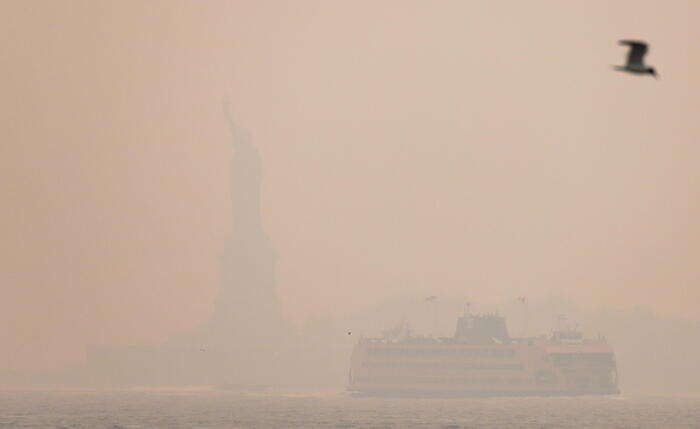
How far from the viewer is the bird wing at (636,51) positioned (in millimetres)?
25755

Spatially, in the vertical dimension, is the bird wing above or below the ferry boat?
below

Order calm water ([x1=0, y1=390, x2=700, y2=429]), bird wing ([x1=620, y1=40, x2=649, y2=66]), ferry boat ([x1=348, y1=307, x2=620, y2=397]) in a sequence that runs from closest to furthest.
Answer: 1. bird wing ([x1=620, y1=40, x2=649, y2=66])
2. calm water ([x1=0, y1=390, x2=700, y2=429])
3. ferry boat ([x1=348, y1=307, x2=620, y2=397])

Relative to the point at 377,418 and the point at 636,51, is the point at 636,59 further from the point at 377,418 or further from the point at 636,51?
the point at 377,418

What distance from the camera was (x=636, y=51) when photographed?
26328 mm

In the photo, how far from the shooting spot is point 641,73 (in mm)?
26391

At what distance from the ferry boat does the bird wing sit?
171011 millimetres

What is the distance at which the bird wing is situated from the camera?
2575cm

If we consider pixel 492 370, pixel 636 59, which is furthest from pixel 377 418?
pixel 636 59

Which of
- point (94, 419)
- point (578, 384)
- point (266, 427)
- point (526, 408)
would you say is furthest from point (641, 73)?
point (578, 384)

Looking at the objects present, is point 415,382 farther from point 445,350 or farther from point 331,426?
point 331,426

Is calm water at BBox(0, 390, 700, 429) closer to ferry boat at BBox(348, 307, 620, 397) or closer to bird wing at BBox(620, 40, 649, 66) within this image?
ferry boat at BBox(348, 307, 620, 397)

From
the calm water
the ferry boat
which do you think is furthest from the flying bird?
the ferry boat

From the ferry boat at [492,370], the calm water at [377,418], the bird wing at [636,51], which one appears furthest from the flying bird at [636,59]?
the ferry boat at [492,370]

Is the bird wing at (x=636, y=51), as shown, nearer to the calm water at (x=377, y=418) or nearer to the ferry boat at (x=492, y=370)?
the calm water at (x=377, y=418)
